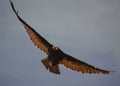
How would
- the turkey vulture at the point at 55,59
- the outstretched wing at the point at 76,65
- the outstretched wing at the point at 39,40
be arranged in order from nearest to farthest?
1. the outstretched wing at the point at 39,40
2. the turkey vulture at the point at 55,59
3. the outstretched wing at the point at 76,65

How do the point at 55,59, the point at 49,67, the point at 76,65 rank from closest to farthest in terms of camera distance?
the point at 49,67, the point at 55,59, the point at 76,65

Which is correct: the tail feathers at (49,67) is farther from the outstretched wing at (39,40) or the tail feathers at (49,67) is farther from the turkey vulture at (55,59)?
the outstretched wing at (39,40)

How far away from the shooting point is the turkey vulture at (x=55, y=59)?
9045 millimetres

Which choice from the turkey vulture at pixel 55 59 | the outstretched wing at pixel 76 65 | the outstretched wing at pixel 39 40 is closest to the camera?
the outstretched wing at pixel 39 40

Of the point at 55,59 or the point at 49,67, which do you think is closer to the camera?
the point at 49,67

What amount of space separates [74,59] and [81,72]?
1.23 ft

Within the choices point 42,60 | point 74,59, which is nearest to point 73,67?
point 74,59

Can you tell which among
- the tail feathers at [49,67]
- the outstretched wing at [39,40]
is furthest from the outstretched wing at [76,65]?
the outstretched wing at [39,40]

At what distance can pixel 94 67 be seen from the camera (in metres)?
9.16

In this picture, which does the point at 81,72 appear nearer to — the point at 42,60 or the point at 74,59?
Result: the point at 74,59

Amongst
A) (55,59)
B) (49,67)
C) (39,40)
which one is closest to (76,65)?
(55,59)

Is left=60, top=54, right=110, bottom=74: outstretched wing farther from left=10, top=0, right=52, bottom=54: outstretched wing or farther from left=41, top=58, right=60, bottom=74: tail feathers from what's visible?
left=10, top=0, right=52, bottom=54: outstretched wing

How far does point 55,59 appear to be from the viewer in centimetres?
921

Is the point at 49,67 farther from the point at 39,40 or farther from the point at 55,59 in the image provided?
the point at 39,40
